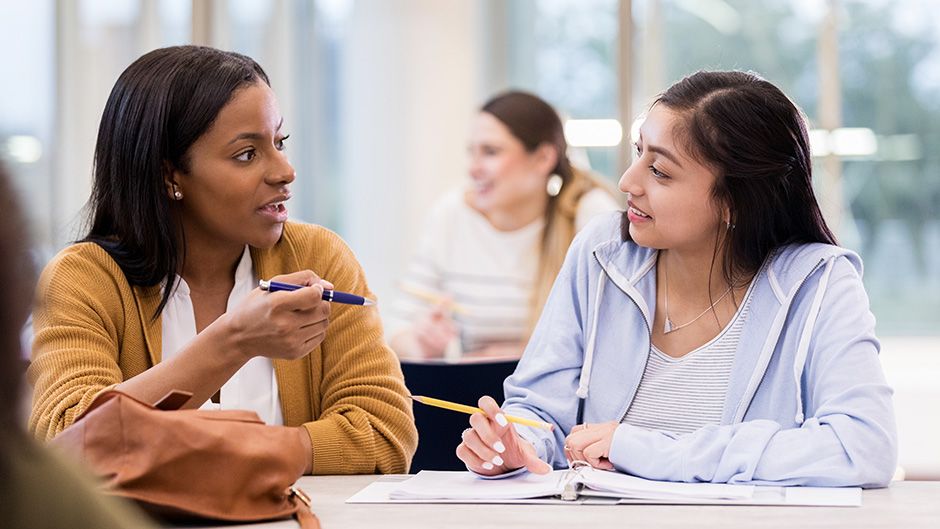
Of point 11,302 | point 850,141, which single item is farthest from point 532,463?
point 850,141

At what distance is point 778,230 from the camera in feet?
6.45

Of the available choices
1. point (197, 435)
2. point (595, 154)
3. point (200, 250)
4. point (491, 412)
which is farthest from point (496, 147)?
point (197, 435)

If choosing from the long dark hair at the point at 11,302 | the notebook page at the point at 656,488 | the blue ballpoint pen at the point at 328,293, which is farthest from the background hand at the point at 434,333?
the long dark hair at the point at 11,302

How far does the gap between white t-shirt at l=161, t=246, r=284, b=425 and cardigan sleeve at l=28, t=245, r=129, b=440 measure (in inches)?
3.7

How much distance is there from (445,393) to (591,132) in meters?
3.61

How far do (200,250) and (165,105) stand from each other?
0.27 metres

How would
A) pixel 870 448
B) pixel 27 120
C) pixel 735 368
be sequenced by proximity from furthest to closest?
pixel 27 120
pixel 735 368
pixel 870 448

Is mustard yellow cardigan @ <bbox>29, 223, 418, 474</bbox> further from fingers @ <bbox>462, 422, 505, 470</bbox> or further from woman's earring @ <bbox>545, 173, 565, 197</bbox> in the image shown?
woman's earring @ <bbox>545, 173, 565, 197</bbox>

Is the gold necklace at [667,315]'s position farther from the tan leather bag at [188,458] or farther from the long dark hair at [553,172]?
the long dark hair at [553,172]

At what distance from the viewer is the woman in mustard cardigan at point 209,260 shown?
184 cm

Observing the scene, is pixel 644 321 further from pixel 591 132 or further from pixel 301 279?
pixel 591 132

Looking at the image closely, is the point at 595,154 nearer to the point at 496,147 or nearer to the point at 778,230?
the point at 496,147

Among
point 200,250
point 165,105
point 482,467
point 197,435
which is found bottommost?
point 482,467

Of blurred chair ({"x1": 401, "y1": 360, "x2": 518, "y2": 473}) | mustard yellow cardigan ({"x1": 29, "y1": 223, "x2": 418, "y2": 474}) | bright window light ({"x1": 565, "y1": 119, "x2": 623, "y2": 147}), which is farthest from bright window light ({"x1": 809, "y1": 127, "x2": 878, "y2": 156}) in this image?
mustard yellow cardigan ({"x1": 29, "y1": 223, "x2": 418, "y2": 474})
